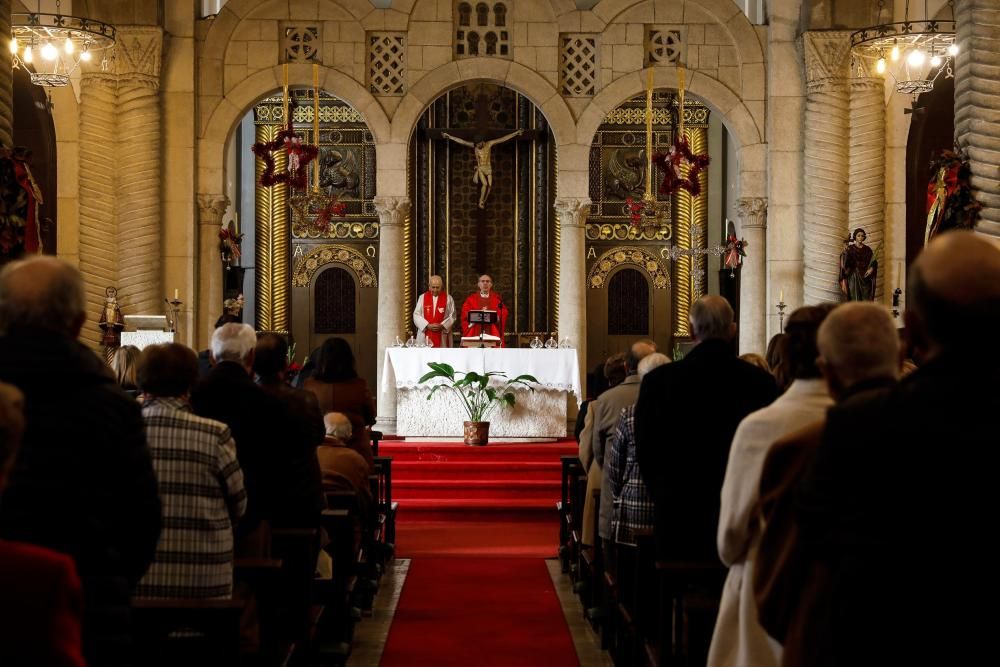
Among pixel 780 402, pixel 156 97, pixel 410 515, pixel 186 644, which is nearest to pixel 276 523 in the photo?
pixel 186 644

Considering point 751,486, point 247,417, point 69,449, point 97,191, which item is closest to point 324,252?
point 97,191

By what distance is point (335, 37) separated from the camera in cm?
1588

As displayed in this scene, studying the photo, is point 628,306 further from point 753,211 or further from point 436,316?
point 436,316

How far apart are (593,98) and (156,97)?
17.0 feet

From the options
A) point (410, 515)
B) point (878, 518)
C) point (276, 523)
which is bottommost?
point (410, 515)

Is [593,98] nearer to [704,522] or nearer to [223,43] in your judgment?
[223,43]

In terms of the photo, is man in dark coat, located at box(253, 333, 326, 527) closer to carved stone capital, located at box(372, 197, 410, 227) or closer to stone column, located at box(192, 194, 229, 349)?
carved stone capital, located at box(372, 197, 410, 227)

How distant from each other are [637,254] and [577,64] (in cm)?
656

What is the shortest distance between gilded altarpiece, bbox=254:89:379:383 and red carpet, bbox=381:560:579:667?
12.7 meters

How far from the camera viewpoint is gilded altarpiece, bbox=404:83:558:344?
21875 millimetres

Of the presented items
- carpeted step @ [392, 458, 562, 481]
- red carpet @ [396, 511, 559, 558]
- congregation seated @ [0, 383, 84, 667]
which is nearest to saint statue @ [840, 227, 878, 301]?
carpeted step @ [392, 458, 562, 481]

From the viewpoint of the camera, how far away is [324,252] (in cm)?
2231

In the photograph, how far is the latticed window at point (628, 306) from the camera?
2212cm

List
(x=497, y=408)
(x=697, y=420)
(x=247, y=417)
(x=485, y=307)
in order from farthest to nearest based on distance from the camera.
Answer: (x=485, y=307) < (x=497, y=408) < (x=247, y=417) < (x=697, y=420)
